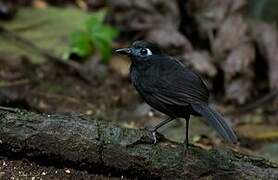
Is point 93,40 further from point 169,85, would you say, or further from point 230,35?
point 169,85

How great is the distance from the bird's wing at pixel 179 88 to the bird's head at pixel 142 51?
208 mm

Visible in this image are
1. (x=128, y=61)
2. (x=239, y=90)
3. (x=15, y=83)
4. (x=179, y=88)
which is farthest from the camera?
(x=128, y=61)

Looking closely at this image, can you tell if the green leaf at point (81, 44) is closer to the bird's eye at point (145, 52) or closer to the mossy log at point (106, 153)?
the bird's eye at point (145, 52)

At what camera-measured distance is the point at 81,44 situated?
22.4ft

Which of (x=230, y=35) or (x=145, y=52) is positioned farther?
(x=230, y=35)

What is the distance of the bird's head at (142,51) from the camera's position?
3936 millimetres

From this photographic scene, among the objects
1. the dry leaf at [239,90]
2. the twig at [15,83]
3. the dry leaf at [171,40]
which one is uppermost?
the dry leaf at [171,40]

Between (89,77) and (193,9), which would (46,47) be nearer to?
(89,77)

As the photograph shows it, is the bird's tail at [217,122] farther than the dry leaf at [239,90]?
No

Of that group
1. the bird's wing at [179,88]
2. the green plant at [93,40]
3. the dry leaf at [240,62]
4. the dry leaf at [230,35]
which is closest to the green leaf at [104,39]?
the green plant at [93,40]

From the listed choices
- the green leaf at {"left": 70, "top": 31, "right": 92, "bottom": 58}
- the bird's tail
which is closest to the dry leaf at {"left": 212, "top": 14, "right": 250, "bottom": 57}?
the green leaf at {"left": 70, "top": 31, "right": 92, "bottom": 58}

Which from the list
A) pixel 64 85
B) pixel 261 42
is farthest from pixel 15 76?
pixel 261 42

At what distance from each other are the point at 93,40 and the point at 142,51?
119 inches

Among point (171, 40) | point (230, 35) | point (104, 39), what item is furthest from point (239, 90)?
point (104, 39)
